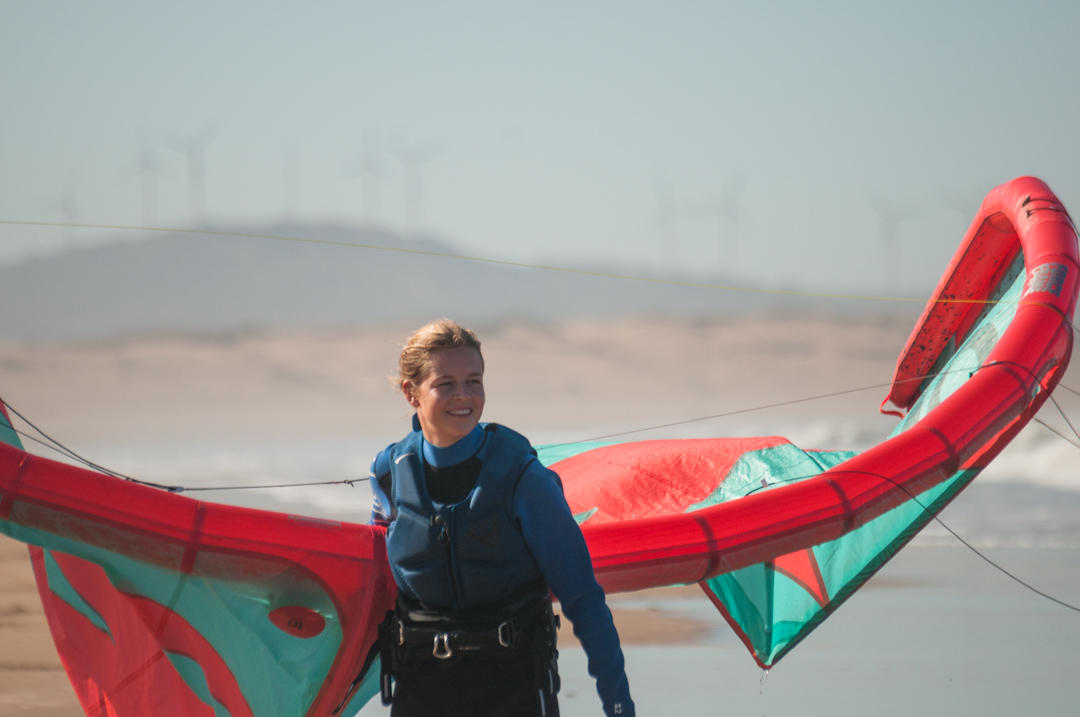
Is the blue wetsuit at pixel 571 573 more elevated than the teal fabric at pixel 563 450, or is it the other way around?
the blue wetsuit at pixel 571 573

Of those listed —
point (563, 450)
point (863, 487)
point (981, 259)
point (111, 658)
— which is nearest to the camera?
point (111, 658)

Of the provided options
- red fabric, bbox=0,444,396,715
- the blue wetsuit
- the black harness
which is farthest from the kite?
the blue wetsuit

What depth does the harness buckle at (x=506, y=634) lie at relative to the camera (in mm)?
1461

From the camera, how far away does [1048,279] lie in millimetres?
2684

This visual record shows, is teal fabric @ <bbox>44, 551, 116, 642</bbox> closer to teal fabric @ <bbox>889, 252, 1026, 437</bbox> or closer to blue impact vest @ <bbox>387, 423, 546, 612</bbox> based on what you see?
blue impact vest @ <bbox>387, 423, 546, 612</bbox>

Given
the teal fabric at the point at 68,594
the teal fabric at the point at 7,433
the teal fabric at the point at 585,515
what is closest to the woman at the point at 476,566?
the teal fabric at the point at 68,594

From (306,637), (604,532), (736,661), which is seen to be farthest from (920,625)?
(306,637)

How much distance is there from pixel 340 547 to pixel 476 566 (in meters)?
0.44

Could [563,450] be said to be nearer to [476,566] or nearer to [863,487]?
[863,487]

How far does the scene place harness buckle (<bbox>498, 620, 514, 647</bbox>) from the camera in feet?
4.79

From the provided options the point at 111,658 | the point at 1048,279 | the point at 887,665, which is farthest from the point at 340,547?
the point at 887,665

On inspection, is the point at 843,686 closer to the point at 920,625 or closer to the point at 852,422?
the point at 920,625

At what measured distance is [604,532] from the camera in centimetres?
214

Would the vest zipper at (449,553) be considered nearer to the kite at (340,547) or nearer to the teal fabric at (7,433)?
the kite at (340,547)
